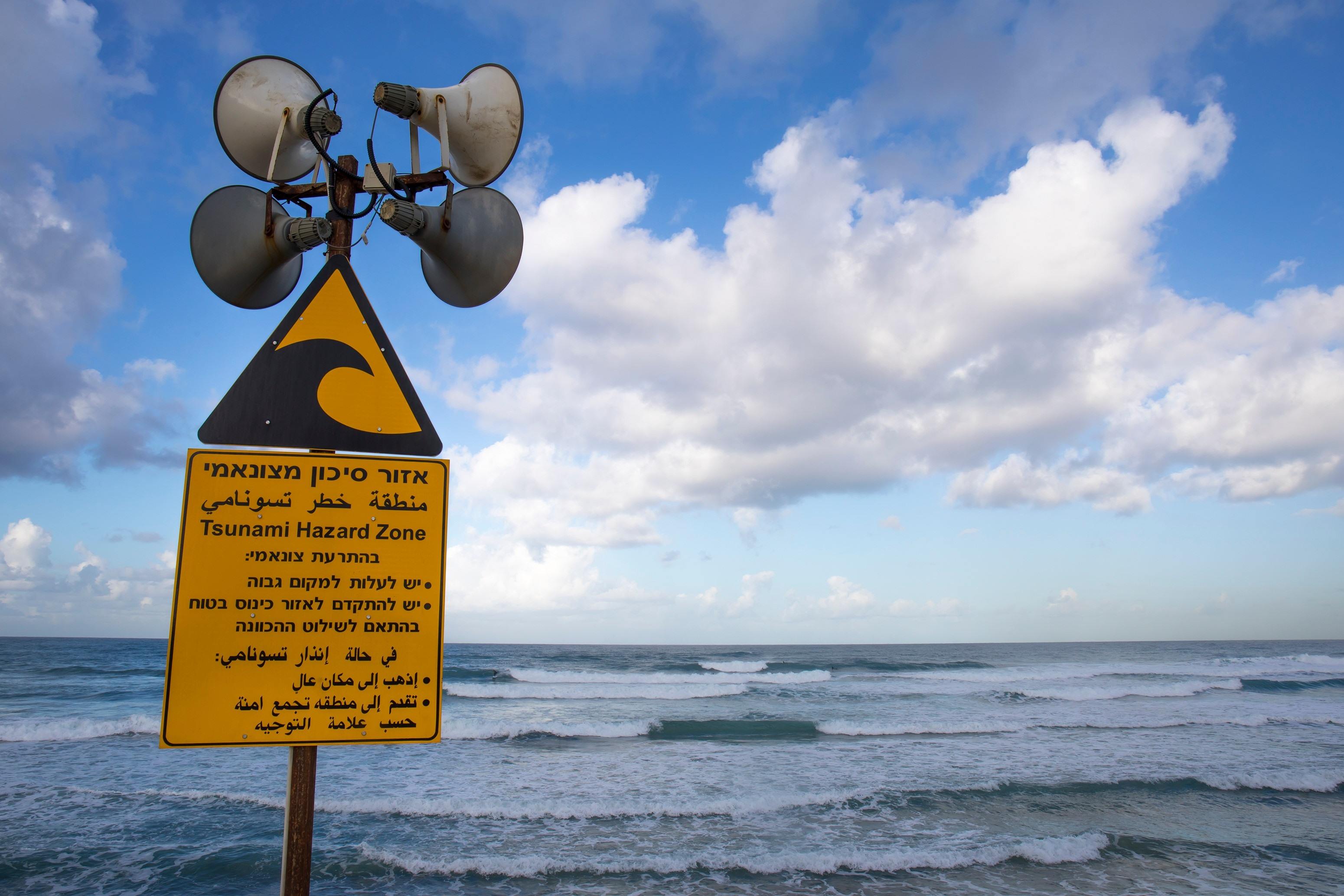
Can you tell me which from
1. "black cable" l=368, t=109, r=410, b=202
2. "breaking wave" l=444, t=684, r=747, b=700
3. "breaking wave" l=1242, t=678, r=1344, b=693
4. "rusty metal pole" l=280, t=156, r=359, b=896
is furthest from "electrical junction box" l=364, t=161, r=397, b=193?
"breaking wave" l=1242, t=678, r=1344, b=693

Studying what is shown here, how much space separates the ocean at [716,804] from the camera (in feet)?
23.9

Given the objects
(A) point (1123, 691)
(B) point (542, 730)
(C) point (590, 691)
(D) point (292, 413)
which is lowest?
(A) point (1123, 691)

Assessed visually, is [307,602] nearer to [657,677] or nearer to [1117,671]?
[657,677]

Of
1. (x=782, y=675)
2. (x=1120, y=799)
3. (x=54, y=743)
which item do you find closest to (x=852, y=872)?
(x=1120, y=799)

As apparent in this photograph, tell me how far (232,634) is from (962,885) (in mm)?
7782

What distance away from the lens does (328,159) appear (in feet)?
7.90

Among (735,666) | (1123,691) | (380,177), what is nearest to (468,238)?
(380,177)

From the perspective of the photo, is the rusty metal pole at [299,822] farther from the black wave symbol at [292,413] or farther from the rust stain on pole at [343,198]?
the rust stain on pole at [343,198]

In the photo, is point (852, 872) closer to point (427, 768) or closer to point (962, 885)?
point (962, 885)

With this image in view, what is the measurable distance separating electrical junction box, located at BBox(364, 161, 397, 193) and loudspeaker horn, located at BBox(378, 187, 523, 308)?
0.34ft

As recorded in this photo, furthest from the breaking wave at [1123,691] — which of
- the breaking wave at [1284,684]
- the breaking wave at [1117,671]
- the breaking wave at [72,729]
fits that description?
the breaking wave at [72,729]

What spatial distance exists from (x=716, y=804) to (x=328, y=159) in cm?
980

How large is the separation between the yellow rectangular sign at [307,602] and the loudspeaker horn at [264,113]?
1410mm

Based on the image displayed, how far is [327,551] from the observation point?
6.74 feet
